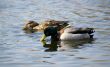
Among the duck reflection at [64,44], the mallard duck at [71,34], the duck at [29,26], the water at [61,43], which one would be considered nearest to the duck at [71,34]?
the mallard duck at [71,34]

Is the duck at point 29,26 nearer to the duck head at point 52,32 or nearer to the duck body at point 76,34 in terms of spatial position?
the duck head at point 52,32

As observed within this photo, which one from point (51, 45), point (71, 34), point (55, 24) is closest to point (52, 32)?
point (71, 34)

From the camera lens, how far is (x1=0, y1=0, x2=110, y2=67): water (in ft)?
43.6

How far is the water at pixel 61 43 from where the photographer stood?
523 inches

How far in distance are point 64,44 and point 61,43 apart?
1.14 feet

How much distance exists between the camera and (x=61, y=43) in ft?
55.4

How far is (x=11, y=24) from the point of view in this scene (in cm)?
2098

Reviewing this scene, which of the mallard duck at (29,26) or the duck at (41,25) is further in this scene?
the mallard duck at (29,26)

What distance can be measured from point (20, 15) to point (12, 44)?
8373mm

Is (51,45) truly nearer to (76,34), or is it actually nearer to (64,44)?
(64,44)

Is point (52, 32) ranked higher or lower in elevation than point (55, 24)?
lower

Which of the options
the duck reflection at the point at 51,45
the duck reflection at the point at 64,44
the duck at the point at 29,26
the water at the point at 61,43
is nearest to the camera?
the water at the point at 61,43

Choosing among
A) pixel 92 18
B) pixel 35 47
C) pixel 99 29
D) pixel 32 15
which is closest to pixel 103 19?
pixel 92 18

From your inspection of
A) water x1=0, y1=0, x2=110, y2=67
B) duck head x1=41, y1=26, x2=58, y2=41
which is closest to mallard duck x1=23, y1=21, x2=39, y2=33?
water x1=0, y1=0, x2=110, y2=67
